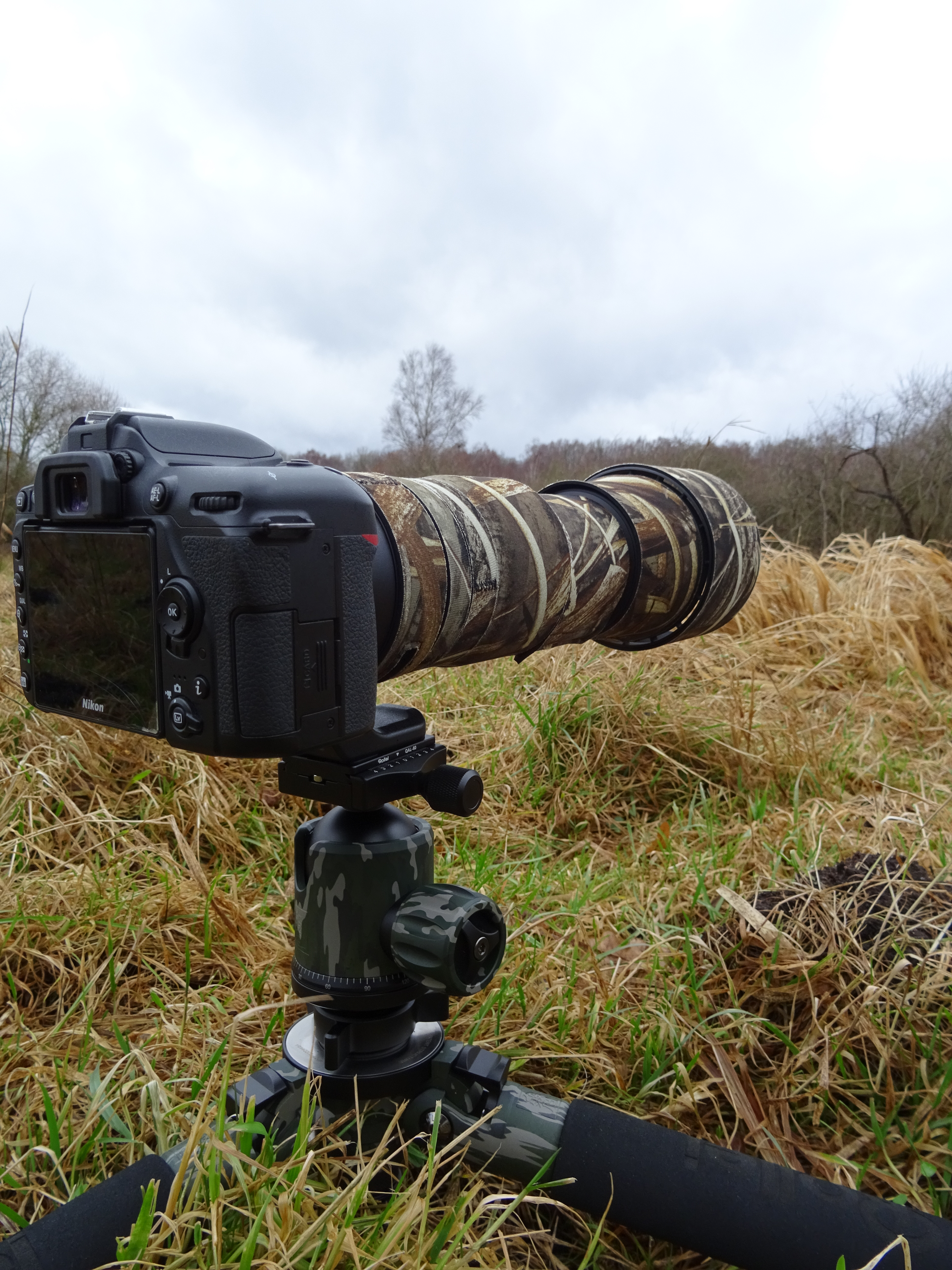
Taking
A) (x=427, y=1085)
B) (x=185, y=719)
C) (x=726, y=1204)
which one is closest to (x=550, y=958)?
(x=427, y=1085)

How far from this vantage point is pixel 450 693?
11.0 ft

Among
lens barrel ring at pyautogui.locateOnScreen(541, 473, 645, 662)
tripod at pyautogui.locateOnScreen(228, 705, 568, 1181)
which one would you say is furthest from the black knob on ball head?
lens barrel ring at pyautogui.locateOnScreen(541, 473, 645, 662)

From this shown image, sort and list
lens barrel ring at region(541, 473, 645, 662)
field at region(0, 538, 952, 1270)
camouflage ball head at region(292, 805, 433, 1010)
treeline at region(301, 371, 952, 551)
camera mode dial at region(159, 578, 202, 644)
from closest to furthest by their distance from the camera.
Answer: camera mode dial at region(159, 578, 202, 644) < camouflage ball head at region(292, 805, 433, 1010) < field at region(0, 538, 952, 1270) < lens barrel ring at region(541, 473, 645, 662) < treeline at region(301, 371, 952, 551)

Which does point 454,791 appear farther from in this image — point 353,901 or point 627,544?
point 627,544

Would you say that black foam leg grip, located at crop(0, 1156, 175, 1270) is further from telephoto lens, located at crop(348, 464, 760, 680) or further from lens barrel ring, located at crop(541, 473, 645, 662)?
lens barrel ring, located at crop(541, 473, 645, 662)

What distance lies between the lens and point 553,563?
1.23 metres

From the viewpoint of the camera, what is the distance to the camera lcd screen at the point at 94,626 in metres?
0.86

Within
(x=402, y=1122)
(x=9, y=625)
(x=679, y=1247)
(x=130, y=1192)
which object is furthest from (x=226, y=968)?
(x=9, y=625)

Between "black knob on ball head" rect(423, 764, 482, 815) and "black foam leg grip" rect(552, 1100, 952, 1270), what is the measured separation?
42cm

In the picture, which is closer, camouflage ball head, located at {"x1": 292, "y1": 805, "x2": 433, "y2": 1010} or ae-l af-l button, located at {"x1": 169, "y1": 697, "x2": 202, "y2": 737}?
ae-l af-l button, located at {"x1": 169, "y1": 697, "x2": 202, "y2": 737}

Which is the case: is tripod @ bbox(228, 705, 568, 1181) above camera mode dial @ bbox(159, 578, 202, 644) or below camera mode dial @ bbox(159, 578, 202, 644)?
below

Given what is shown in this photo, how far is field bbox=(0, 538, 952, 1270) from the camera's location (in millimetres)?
1144

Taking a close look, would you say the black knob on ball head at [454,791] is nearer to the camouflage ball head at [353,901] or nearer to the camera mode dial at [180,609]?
the camouflage ball head at [353,901]

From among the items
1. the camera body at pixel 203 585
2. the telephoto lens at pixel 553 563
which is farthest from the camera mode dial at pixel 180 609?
the telephoto lens at pixel 553 563
